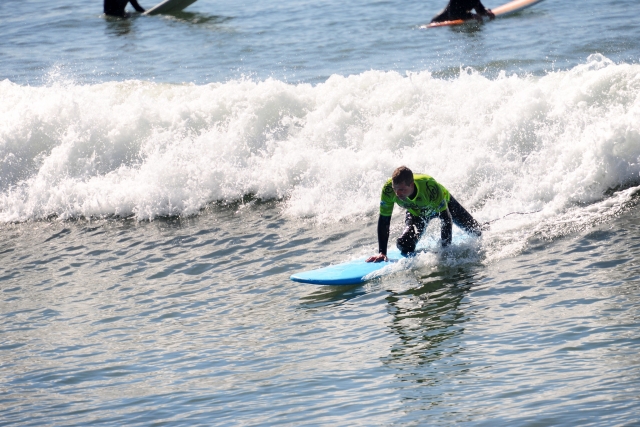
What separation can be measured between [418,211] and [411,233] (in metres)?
0.24

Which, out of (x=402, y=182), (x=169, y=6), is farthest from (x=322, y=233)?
(x=169, y=6)

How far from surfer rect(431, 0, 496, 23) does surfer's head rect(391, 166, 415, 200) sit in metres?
12.7

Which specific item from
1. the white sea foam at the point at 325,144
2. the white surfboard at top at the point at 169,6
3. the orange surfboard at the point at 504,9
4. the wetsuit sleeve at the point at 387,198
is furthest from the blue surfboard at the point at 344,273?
the white surfboard at top at the point at 169,6

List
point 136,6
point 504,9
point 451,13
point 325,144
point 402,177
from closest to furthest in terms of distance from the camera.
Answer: point 402,177
point 325,144
point 451,13
point 504,9
point 136,6

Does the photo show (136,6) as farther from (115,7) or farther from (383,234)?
(383,234)

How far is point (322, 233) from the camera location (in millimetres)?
9875

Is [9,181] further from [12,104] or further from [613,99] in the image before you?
[613,99]

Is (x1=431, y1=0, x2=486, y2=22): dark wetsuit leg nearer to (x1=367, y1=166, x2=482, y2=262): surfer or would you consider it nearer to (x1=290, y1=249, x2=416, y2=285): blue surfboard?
(x1=367, y1=166, x2=482, y2=262): surfer

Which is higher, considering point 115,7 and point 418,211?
point 115,7

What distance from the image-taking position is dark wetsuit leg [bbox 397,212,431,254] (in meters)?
8.24

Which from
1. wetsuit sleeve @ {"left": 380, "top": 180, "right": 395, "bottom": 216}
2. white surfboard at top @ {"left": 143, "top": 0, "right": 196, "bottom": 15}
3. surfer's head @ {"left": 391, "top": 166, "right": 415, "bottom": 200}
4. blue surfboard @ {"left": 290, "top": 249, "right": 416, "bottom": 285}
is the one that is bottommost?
blue surfboard @ {"left": 290, "top": 249, "right": 416, "bottom": 285}

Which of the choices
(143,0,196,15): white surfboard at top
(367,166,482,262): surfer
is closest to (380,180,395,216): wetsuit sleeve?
(367,166,482,262): surfer

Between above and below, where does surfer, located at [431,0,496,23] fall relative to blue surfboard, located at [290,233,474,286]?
above

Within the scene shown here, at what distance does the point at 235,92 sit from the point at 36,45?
9.95 m
